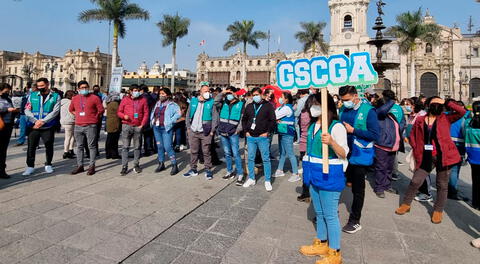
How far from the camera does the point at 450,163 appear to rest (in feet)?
12.9

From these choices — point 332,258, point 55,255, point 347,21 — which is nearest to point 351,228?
point 332,258

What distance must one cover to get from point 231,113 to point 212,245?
10.3 feet

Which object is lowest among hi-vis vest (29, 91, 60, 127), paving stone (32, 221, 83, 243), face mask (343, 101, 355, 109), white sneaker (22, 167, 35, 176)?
paving stone (32, 221, 83, 243)

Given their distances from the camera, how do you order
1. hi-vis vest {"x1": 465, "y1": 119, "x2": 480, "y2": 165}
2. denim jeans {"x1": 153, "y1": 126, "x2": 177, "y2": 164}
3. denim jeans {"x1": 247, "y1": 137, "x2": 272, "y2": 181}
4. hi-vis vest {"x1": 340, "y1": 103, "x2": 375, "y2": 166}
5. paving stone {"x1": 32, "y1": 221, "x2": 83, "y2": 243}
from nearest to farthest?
1. paving stone {"x1": 32, "y1": 221, "x2": 83, "y2": 243}
2. hi-vis vest {"x1": 340, "y1": 103, "x2": 375, "y2": 166}
3. hi-vis vest {"x1": 465, "y1": 119, "x2": 480, "y2": 165}
4. denim jeans {"x1": 247, "y1": 137, "x2": 272, "y2": 181}
5. denim jeans {"x1": 153, "y1": 126, "x2": 177, "y2": 164}

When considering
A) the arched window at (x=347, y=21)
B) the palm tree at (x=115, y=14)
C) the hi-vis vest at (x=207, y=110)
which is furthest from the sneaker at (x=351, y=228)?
the arched window at (x=347, y=21)

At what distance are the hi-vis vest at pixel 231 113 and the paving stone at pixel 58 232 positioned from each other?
329 cm

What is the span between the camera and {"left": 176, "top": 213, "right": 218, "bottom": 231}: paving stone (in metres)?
3.54

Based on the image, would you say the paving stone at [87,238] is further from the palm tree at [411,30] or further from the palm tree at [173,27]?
the palm tree at [411,30]

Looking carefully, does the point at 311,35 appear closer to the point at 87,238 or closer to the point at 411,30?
the point at 411,30

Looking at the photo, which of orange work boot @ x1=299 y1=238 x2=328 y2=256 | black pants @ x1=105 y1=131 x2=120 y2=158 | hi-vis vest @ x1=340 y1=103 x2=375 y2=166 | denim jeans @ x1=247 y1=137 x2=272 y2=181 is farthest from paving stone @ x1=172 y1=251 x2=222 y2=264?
black pants @ x1=105 y1=131 x2=120 y2=158

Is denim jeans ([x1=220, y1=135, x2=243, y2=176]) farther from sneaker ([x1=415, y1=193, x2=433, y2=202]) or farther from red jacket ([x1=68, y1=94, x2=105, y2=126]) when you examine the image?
sneaker ([x1=415, y1=193, x2=433, y2=202])

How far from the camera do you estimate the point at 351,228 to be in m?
3.56

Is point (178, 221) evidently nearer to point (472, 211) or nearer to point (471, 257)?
point (471, 257)

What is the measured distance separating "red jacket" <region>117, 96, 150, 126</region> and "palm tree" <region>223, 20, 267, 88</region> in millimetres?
26395
